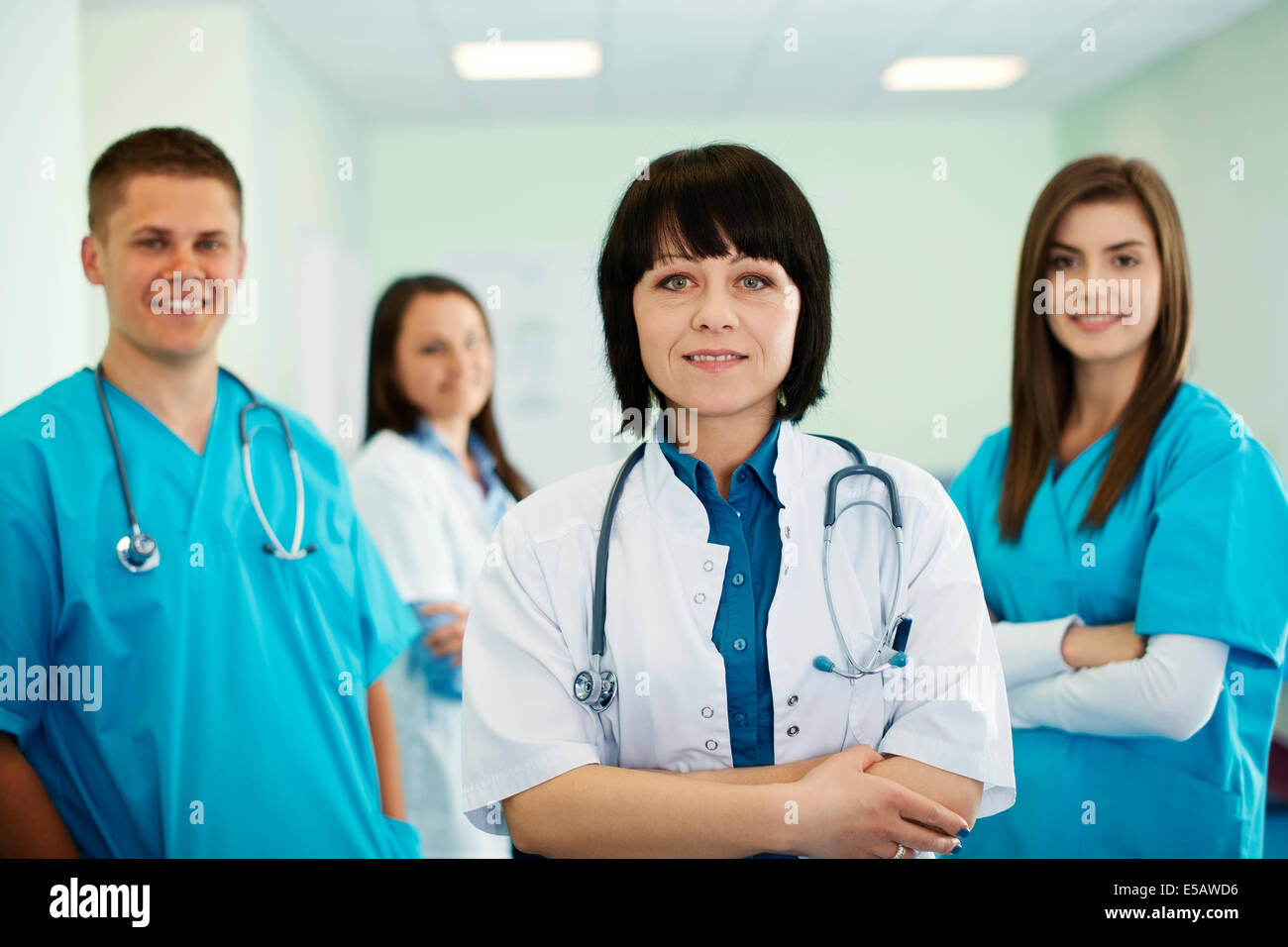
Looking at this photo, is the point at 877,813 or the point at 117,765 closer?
the point at 877,813

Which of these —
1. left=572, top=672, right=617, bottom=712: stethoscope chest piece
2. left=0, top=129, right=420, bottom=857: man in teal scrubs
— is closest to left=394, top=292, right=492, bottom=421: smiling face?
left=0, top=129, right=420, bottom=857: man in teal scrubs

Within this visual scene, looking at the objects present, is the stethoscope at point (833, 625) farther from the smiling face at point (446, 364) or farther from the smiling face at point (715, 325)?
the smiling face at point (446, 364)

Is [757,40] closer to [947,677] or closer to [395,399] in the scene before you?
[947,677]

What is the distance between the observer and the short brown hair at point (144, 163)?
3.37 ft

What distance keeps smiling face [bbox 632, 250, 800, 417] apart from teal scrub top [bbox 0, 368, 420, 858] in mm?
518

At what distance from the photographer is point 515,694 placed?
0.82 m

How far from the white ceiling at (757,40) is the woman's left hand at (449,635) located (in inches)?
29.0

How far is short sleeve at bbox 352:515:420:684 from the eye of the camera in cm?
111

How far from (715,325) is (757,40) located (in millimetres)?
483

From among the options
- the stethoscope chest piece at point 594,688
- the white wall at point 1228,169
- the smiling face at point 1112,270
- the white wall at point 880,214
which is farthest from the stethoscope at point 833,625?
the white wall at point 1228,169
